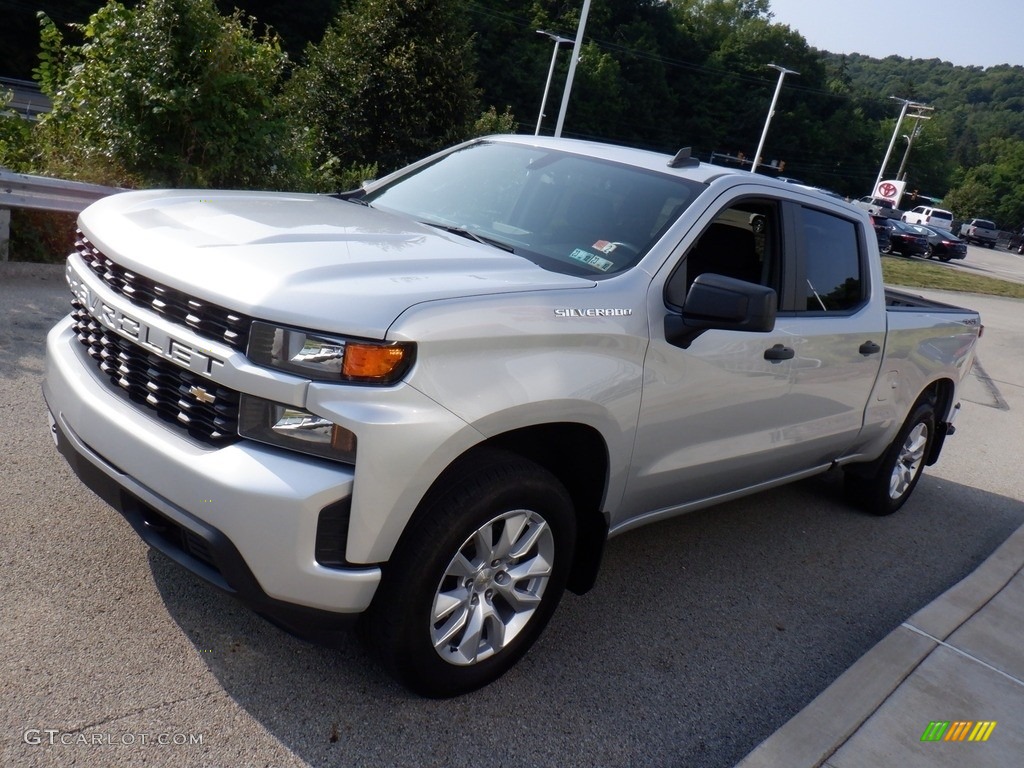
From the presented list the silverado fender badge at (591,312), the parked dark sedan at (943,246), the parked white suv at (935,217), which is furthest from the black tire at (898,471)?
the parked white suv at (935,217)

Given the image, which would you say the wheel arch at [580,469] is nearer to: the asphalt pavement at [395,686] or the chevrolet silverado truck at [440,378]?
the chevrolet silverado truck at [440,378]

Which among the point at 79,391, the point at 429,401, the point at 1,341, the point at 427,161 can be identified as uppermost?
the point at 427,161

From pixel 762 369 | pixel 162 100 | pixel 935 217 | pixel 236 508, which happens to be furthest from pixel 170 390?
pixel 935 217

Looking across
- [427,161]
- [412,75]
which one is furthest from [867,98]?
[427,161]

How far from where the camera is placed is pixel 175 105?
8.52 metres

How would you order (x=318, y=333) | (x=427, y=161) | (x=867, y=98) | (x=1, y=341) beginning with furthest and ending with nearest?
(x=867, y=98)
(x=1, y=341)
(x=427, y=161)
(x=318, y=333)

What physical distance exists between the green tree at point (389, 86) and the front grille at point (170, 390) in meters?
12.0

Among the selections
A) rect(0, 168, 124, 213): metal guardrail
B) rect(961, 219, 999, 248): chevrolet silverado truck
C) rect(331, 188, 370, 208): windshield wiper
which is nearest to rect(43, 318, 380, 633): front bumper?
rect(331, 188, 370, 208): windshield wiper

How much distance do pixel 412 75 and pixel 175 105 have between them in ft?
22.9

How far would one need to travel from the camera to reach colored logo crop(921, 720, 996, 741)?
3.62 meters

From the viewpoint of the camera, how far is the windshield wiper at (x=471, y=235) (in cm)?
378

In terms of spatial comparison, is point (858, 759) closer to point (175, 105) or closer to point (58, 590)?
point (58, 590)

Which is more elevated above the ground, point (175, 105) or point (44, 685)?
point (175, 105)

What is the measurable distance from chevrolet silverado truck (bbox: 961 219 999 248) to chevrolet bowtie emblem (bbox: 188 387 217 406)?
77.3 metres
